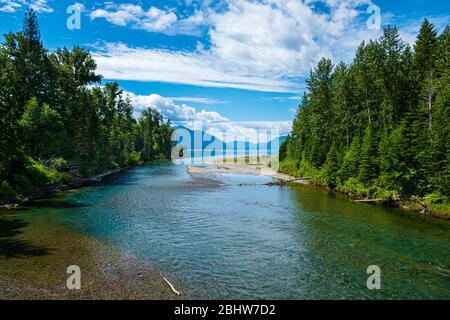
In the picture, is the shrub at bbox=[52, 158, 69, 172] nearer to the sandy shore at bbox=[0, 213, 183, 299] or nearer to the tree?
the tree

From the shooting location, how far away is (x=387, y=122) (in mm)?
55938

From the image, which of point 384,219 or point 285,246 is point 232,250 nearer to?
point 285,246

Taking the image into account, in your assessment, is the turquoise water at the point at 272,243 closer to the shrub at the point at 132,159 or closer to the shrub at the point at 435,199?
the shrub at the point at 435,199

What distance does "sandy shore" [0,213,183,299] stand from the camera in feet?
55.1

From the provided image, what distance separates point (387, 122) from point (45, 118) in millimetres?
58453

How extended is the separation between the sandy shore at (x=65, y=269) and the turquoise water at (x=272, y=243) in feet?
4.68


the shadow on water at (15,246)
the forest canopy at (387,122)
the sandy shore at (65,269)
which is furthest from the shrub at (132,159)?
the sandy shore at (65,269)

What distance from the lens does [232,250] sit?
81.4 feet

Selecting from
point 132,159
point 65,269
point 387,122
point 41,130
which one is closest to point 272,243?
point 65,269

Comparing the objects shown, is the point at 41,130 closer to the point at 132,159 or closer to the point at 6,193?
the point at 6,193

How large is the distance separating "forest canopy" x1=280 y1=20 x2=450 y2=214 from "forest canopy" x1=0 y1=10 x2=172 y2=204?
48152 millimetres
